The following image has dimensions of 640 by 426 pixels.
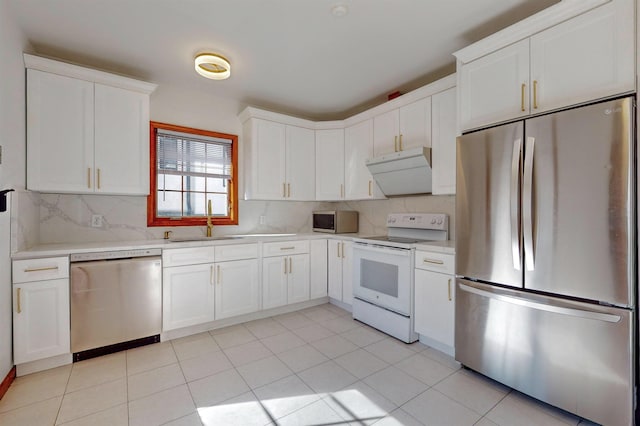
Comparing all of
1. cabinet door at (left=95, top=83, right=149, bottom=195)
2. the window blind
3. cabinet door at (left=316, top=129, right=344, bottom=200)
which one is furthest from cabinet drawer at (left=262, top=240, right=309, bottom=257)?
cabinet door at (left=95, top=83, right=149, bottom=195)

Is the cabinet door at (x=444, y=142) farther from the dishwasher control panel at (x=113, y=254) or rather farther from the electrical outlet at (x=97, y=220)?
the electrical outlet at (x=97, y=220)

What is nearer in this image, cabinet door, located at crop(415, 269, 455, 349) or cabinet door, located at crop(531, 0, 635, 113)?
cabinet door, located at crop(531, 0, 635, 113)

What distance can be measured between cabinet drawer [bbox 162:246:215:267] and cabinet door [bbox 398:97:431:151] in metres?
2.29

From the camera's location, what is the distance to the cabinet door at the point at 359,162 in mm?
3469

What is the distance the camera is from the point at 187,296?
2.77 metres

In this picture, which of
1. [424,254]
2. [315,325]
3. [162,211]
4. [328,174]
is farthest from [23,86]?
[424,254]

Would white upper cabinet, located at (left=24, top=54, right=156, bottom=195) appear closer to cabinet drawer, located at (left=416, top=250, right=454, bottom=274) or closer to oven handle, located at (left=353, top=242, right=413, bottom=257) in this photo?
oven handle, located at (left=353, top=242, right=413, bottom=257)

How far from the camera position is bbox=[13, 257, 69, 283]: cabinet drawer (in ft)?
6.75

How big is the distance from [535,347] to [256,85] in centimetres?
342

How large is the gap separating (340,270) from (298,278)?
52 cm

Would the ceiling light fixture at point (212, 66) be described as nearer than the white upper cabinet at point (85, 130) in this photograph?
No

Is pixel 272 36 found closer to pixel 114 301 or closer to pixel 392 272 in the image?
pixel 392 272

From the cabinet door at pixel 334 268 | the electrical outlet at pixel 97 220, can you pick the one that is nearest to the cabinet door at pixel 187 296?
the electrical outlet at pixel 97 220

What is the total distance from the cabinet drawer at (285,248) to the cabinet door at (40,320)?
1719 mm
